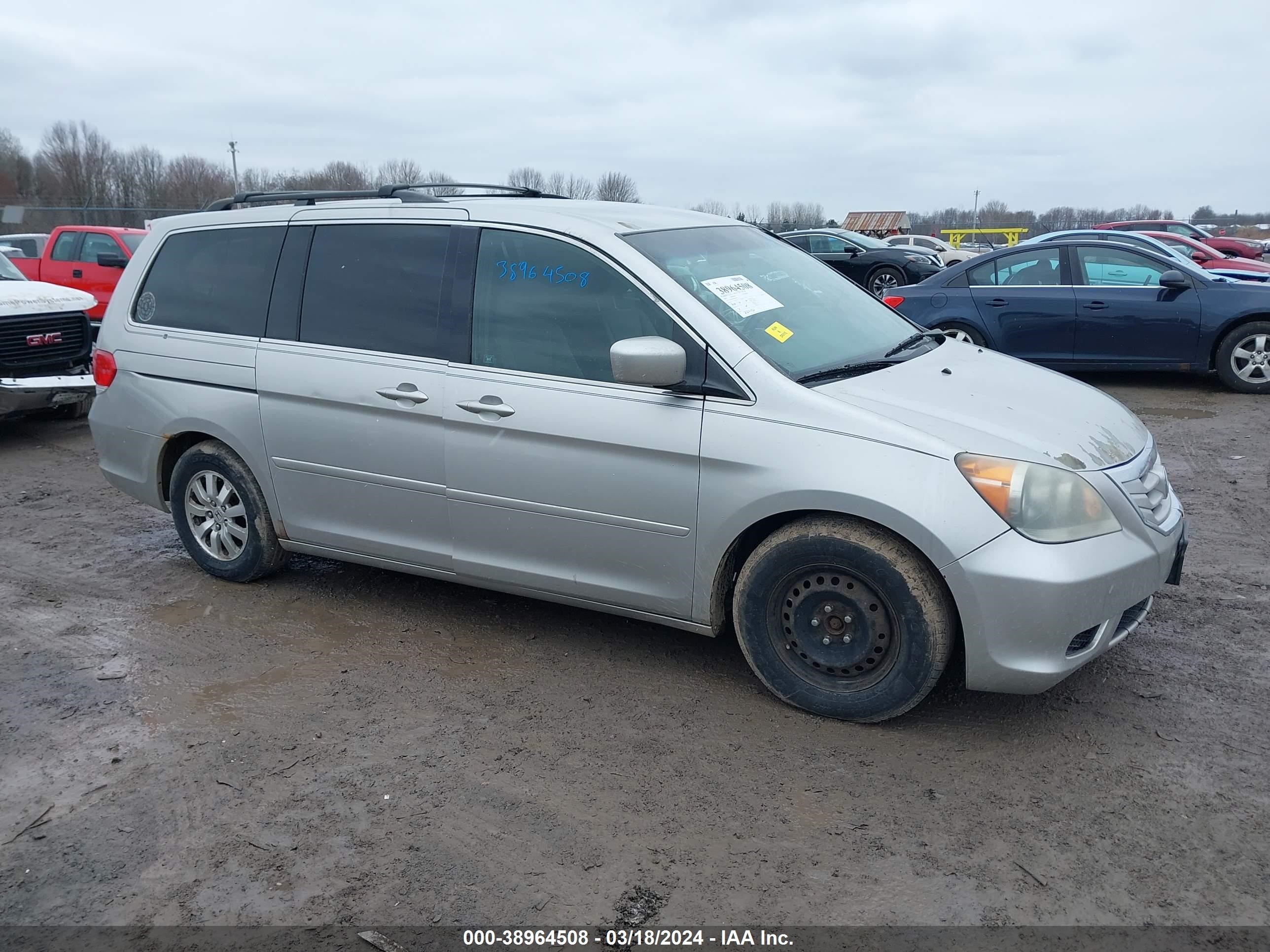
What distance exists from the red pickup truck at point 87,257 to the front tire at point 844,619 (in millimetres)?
12941

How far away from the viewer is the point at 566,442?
3.97 m

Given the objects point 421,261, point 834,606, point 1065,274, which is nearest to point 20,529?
point 421,261

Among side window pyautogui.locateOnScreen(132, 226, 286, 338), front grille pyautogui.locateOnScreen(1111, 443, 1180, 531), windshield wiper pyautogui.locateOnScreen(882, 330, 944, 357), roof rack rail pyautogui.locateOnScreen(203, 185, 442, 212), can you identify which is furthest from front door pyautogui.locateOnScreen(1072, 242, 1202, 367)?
side window pyautogui.locateOnScreen(132, 226, 286, 338)

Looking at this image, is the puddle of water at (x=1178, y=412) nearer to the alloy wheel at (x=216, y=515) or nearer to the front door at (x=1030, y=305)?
the front door at (x=1030, y=305)

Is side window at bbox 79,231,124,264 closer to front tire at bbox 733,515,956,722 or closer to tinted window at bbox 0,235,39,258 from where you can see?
tinted window at bbox 0,235,39,258

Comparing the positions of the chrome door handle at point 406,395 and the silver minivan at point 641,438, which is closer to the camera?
the silver minivan at point 641,438

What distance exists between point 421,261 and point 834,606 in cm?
232

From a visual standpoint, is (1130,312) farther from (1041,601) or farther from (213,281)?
Result: (213,281)

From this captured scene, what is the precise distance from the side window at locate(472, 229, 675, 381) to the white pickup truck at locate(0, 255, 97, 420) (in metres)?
5.86

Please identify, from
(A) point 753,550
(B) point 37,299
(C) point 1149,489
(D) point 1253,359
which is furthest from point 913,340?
(B) point 37,299

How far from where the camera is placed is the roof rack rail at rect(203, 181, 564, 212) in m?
4.97

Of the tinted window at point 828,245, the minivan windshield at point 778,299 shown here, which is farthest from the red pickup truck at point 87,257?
the tinted window at point 828,245

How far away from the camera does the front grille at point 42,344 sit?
888 cm

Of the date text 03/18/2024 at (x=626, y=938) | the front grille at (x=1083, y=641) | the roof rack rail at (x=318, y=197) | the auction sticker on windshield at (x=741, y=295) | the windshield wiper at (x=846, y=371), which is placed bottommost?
the date text 03/18/2024 at (x=626, y=938)
